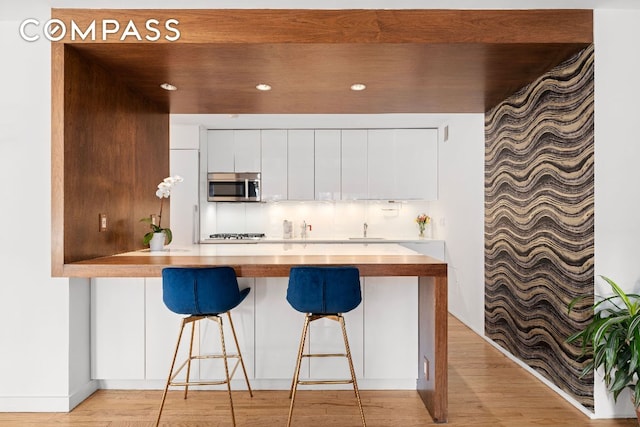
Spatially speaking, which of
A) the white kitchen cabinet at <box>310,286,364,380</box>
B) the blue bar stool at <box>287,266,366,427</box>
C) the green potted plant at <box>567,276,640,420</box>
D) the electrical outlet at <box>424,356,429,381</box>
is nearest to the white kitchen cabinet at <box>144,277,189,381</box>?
the white kitchen cabinet at <box>310,286,364,380</box>

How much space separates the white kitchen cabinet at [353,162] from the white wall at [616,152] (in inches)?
144

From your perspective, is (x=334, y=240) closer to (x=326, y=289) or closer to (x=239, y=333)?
(x=239, y=333)

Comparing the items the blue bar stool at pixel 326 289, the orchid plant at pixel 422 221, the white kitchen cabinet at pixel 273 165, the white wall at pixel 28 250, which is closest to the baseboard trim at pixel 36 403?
the white wall at pixel 28 250

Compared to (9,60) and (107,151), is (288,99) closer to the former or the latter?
(107,151)

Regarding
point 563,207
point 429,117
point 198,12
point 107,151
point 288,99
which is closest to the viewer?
point 198,12

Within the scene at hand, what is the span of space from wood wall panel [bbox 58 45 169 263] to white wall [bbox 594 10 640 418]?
10.3 feet

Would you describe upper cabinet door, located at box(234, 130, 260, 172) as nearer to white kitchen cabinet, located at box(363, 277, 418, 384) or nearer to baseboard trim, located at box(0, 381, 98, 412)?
white kitchen cabinet, located at box(363, 277, 418, 384)

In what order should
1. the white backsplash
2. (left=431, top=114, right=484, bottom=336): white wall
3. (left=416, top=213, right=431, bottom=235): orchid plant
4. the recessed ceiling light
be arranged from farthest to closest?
the white backsplash
(left=416, top=213, right=431, bottom=235): orchid plant
(left=431, top=114, right=484, bottom=336): white wall
the recessed ceiling light

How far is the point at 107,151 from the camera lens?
10.5ft

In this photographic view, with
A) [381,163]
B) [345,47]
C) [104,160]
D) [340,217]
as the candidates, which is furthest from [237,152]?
[345,47]

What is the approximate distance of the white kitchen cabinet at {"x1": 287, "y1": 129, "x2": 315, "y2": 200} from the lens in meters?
6.11

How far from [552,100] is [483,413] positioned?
6.87 feet

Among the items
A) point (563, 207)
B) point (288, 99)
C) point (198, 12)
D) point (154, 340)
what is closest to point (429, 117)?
point (288, 99)

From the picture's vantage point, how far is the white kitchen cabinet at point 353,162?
6.14 meters
